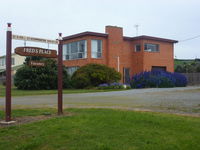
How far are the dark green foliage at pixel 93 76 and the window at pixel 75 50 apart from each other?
3913 mm

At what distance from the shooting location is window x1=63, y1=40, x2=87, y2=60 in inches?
1308

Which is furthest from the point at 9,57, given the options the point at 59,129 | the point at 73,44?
the point at 73,44

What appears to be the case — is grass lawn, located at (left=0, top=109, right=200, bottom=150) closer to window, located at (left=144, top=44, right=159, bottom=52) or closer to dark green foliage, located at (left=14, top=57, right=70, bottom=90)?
dark green foliage, located at (left=14, top=57, right=70, bottom=90)

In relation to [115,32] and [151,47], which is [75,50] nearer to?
[115,32]

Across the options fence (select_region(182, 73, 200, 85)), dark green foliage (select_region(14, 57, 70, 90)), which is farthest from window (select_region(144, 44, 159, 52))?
dark green foliage (select_region(14, 57, 70, 90))

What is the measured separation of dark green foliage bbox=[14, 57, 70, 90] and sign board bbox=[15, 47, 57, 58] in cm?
1881

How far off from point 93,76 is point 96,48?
5.31 m

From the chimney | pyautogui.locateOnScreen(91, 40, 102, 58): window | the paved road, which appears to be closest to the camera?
the paved road

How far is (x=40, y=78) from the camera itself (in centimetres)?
2853

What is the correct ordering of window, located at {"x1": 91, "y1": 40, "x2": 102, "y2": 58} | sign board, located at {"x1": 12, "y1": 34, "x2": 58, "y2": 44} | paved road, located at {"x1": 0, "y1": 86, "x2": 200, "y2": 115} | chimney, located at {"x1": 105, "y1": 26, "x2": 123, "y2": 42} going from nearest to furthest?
sign board, located at {"x1": 12, "y1": 34, "x2": 58, "y2": 44}
paved road, located at {"x1": 0, "y1": 86, "x2": 200, "y2": 115}
window, located at {"x1": 91, "y1": 40, "x2": 102, "y2": 58}
chimney, located at {"x1": 105, "y1": 26, "x2": 123, "y2": 42}

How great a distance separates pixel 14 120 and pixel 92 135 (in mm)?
3181

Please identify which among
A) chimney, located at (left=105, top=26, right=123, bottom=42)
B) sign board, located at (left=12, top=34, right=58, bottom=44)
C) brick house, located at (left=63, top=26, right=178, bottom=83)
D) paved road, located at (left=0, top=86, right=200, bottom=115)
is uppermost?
chimney, located at (left=105, top=26, right=123, bottom=42)

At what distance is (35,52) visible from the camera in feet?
29.8

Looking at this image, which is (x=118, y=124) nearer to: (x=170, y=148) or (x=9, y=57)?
(x=170, y=148)
